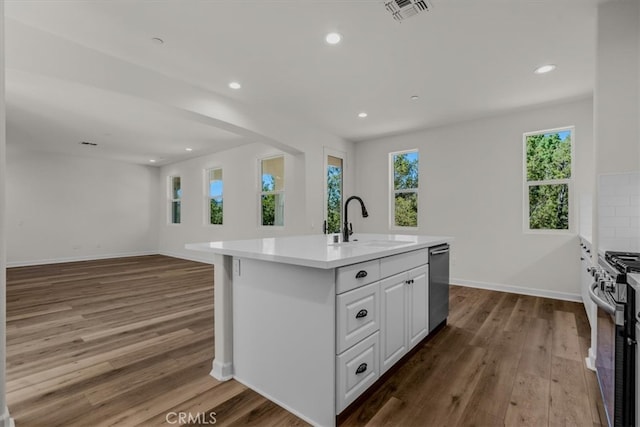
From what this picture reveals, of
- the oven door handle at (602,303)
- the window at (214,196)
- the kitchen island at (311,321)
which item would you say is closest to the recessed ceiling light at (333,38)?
the kitchen island at (311,321)

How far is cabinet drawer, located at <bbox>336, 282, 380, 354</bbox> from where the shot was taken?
5.17 ft

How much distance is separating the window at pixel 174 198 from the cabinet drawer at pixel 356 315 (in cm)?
784

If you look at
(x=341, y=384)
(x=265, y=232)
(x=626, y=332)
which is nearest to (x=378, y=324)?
(x=341, y=384)

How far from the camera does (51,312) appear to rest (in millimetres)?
3521

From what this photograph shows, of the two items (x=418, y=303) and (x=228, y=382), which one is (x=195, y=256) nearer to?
(x=228, y=382)

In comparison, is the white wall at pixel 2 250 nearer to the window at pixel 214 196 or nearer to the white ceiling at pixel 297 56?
the white ceiling at pixel 297 56

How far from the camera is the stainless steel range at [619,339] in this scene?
1.21 metres

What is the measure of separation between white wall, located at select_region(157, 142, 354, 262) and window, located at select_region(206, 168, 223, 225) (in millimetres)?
A: 130

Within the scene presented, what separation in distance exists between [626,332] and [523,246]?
10.9 ft

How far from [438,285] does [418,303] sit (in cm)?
49

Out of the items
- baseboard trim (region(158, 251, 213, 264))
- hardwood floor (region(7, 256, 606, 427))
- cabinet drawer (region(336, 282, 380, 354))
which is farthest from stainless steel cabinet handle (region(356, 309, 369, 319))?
baseboard trim (region(158, 251, 213, 264))

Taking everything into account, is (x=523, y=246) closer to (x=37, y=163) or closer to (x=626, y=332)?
(x=626, y=332)

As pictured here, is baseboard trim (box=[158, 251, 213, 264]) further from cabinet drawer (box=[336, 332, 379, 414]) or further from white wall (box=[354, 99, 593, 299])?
cabinet drawer (box=[336, 332, 379, 414])

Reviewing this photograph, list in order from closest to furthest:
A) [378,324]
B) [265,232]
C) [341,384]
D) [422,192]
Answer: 1. [341,384]
2. [378,324]
3. [422,192]
4. [265,232]
